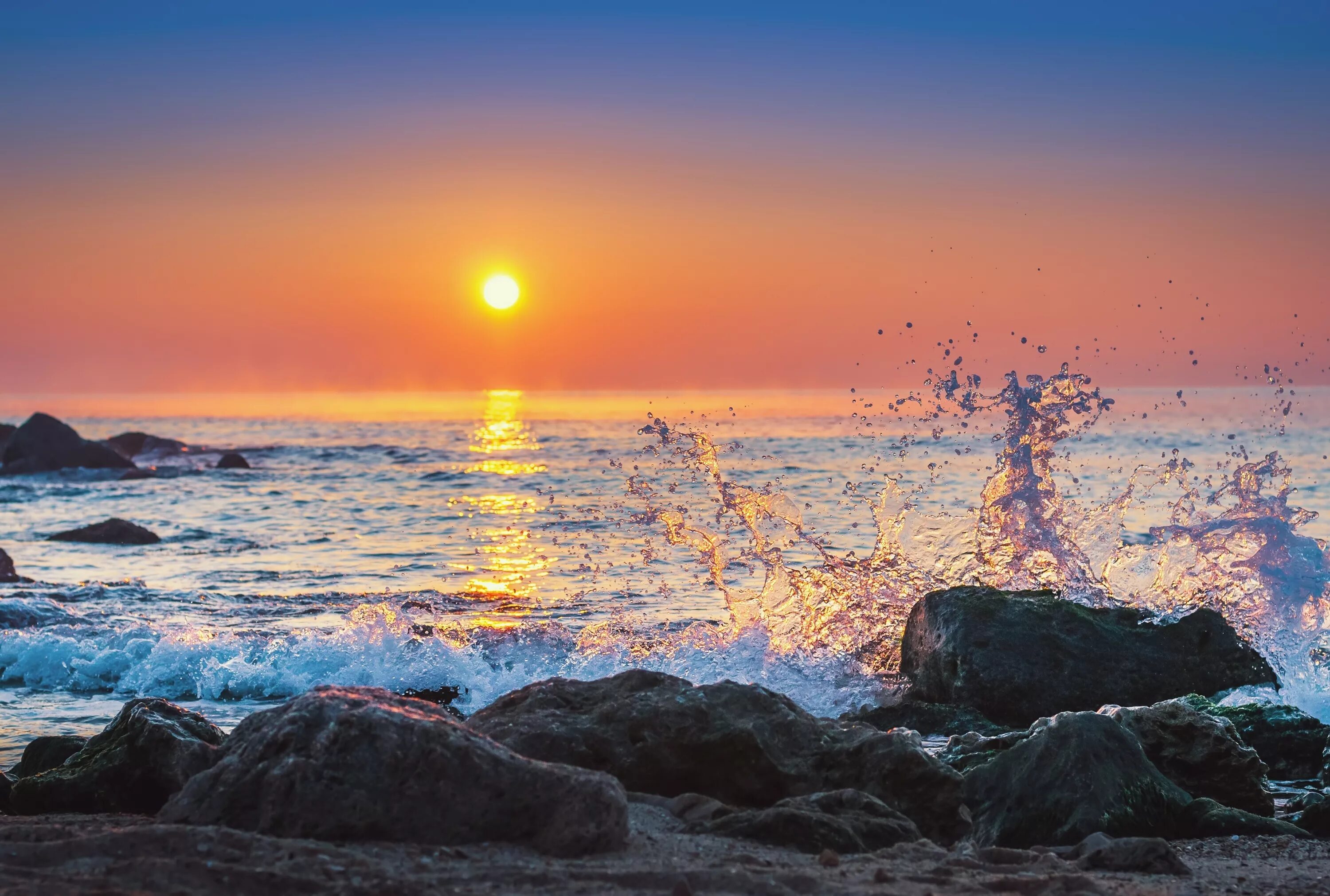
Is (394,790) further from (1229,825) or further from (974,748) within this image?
(1229,825)

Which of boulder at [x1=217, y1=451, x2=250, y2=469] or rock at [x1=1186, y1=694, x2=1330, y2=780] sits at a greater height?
boulder at [x1=217, y1=451, x2=250, y2=469]

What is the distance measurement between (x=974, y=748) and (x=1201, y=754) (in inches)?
38.8

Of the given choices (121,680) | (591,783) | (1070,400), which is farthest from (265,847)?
(1070,400)

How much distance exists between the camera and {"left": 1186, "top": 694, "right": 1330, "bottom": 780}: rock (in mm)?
6340

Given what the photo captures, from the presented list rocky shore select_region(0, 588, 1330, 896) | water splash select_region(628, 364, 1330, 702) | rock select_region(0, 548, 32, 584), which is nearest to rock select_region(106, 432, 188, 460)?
rock select_region(0, 548, 32, 584)

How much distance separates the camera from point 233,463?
3759 cm

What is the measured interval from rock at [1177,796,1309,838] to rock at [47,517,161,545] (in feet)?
53.6

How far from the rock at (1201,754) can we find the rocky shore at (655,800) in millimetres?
10

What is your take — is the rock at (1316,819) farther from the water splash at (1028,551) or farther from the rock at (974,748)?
the water splash at (1028,551)

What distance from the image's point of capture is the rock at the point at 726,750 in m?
4.89

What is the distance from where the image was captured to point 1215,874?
13.9 ft

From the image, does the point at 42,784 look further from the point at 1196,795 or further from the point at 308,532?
the point at 308,532

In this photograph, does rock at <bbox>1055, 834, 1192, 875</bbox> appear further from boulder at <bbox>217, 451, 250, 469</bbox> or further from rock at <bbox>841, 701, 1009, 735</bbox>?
boulder at <bbox>217, 451, 250, 469</bbox>

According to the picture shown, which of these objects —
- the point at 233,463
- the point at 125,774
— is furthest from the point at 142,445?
the point at 125,774
